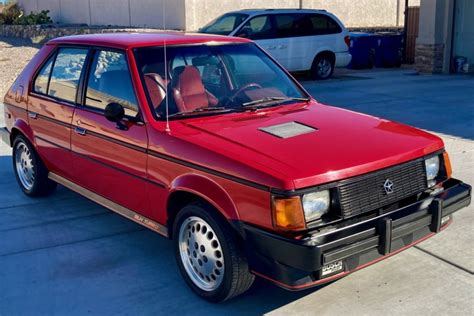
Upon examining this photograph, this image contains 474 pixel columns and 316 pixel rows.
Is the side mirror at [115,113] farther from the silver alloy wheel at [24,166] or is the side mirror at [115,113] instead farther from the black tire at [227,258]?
the silver alloy wheel at [24,166]

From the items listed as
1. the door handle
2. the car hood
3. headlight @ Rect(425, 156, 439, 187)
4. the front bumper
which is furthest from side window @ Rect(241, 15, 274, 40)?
headlight @ Rect(425, 156, 439, 187)

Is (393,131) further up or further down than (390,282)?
further up

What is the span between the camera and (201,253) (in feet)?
12.8

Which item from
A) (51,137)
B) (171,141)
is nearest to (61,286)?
(171,141)

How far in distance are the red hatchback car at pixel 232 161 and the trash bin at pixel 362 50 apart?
506 inches

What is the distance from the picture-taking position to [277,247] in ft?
10.9

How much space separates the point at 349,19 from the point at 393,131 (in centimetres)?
2442

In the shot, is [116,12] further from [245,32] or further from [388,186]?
[388,186]

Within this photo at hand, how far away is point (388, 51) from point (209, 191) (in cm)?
1538

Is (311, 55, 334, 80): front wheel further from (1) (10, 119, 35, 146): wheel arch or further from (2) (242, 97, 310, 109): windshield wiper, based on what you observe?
(2) (242, 97, 310, 109): windshield wiper

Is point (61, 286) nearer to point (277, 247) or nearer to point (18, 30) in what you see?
point (277, 247)

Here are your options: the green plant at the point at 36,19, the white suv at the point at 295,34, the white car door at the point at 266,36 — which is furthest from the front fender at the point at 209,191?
the green plant at the point at 36,19

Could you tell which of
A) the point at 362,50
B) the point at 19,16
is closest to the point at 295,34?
the point at 362,50

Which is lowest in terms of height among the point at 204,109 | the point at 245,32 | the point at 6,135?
the point at 6,135
